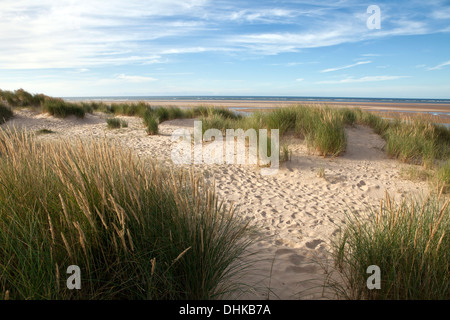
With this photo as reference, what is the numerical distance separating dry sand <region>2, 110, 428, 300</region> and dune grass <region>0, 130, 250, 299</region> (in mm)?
597

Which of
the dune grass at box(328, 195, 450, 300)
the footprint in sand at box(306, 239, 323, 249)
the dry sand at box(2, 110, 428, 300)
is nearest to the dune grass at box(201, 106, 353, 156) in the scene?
the dry sand at box(2, 110, 428, 300)

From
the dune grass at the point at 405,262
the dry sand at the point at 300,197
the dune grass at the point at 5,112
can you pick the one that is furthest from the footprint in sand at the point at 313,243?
the dune grass at the point at 5,112

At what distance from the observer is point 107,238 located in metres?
1.83

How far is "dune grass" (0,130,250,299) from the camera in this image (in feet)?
5.45

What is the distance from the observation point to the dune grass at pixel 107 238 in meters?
1.66

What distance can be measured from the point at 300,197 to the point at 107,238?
4.21 m

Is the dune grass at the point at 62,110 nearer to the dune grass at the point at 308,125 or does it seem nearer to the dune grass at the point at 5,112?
the dune grass at the point at 5,112

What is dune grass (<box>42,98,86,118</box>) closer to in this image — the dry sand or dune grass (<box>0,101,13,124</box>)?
dune grass (<box>0,101,13,124</box>)

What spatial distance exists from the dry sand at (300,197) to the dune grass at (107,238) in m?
0.60

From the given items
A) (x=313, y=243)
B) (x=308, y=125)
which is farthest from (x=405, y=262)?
(x=308, y=125)

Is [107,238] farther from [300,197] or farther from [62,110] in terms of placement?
[62,110]
